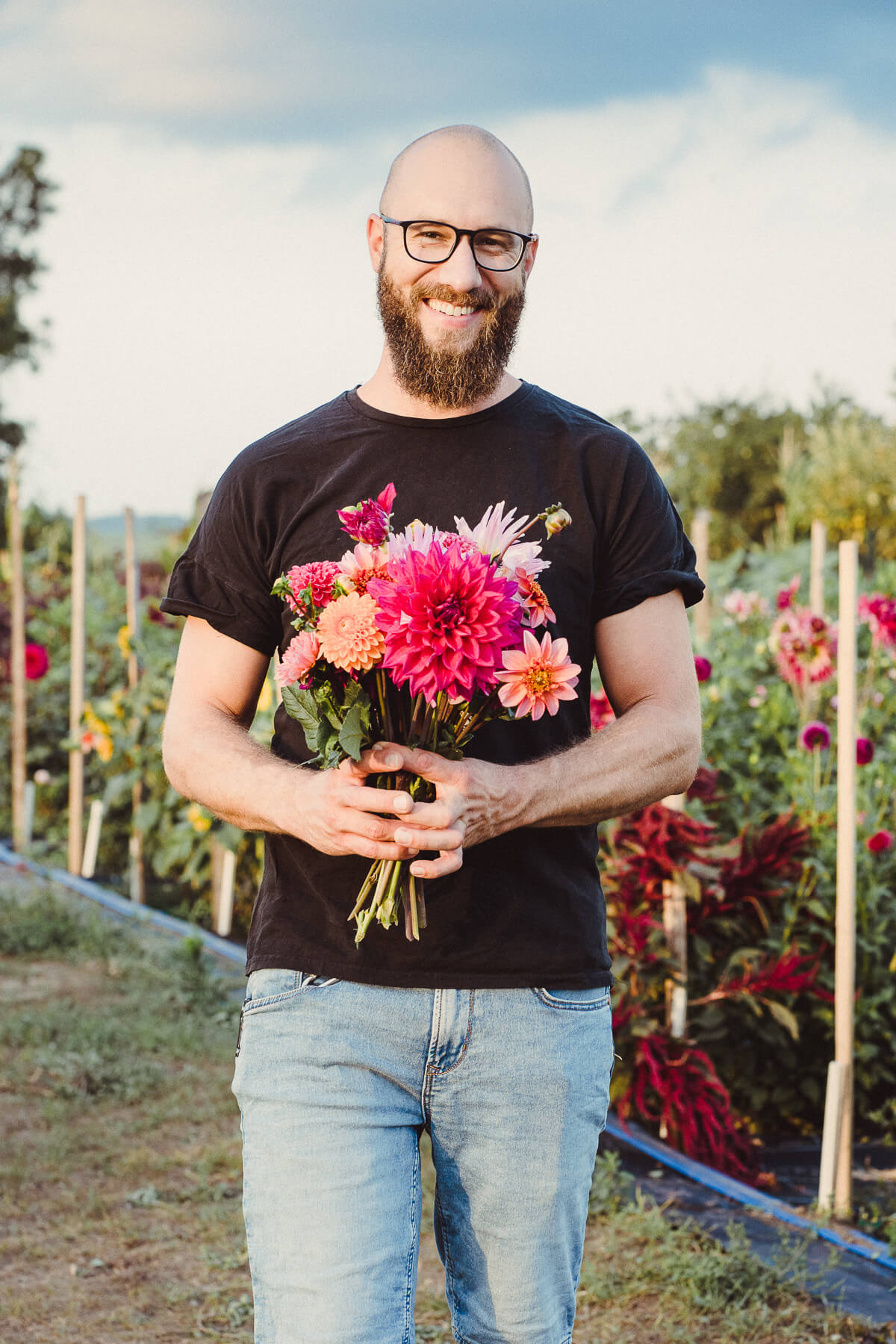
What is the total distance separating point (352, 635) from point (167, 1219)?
2.63m

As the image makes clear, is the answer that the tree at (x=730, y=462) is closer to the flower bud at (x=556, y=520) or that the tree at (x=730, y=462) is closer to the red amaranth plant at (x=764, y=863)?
the red amaranth plant at (x=764, y=863)

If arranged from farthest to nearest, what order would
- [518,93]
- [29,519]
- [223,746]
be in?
1. [29,519]
2. [518,93]
3. [223,746]

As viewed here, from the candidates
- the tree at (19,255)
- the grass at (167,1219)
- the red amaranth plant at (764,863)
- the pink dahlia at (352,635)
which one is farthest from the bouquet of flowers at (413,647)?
the tree at (19,255)

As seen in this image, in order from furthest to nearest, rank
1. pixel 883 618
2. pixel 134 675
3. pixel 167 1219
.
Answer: pixel 134 675, pixel 883 618, pixel 167 1219

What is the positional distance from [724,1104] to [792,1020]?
33cm

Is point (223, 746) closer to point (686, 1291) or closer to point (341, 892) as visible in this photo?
point (341, 892)

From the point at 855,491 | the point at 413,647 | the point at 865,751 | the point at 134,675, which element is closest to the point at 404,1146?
the point at 413,647

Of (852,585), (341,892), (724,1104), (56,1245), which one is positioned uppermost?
(852,585)

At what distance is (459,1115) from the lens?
1627 mm

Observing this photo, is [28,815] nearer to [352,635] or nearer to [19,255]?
[352,635]

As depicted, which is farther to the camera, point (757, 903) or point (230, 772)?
point (757, 903)

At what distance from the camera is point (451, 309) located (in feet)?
5.91

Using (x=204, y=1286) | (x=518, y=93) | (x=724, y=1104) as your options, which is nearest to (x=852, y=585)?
(x=724, y=1104)

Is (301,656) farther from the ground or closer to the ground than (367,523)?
closer to the ground
